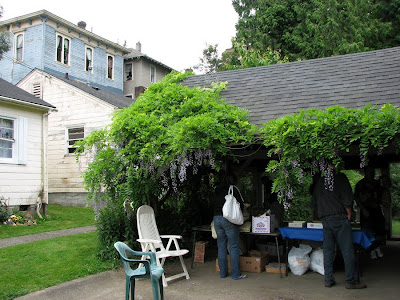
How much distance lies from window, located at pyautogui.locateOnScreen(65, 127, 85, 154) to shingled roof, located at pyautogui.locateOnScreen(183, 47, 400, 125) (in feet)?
31.7

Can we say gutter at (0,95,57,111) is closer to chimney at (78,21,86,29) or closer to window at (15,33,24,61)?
window at (15,33,24,61)

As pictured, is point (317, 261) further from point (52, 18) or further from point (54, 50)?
point (52, 18)

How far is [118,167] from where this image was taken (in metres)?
6.96

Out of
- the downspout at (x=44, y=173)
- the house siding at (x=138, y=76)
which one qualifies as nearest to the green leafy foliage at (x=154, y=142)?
the downspout at (x=44, y=173)

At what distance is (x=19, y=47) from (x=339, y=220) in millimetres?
21206

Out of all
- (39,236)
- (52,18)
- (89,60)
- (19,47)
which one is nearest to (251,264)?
(39,236)

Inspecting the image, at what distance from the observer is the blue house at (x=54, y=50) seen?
20.7 metres

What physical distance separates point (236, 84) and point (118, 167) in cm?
318

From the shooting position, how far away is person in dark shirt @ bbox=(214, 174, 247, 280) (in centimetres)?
660

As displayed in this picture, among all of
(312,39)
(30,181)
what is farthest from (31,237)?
(312,39)

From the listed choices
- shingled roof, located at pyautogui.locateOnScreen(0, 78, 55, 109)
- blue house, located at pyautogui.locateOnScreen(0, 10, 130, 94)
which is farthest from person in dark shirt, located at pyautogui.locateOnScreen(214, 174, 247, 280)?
blue house, located at pyautogui.locateOnScreen(0, 10, 130, 94)

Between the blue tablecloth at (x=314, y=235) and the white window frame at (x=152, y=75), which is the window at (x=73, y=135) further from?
the blue tablecloth at (x=314, y=235)

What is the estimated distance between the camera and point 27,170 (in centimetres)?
1262

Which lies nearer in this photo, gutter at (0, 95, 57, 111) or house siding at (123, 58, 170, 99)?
gutter at (0, 95, 57, 111)
